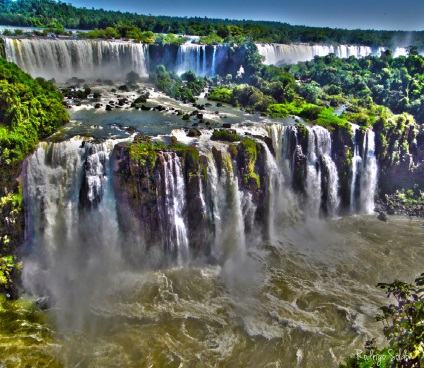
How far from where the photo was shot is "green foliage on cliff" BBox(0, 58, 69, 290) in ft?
62.9

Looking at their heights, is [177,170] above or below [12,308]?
above

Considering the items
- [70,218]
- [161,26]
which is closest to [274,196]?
[70,218]

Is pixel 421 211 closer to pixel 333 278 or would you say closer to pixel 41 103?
pixel 333 278

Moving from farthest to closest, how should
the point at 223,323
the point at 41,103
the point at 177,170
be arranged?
the point at 41,103 → the point at 177,170 → the point at 223,323

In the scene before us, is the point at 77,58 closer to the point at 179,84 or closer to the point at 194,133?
the point at 179,84

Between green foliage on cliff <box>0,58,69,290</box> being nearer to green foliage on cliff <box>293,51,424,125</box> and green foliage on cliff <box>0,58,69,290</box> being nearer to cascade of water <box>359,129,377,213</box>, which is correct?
cascade of water <box>359,129,377,213</box>

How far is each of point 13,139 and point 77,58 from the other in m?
26.1

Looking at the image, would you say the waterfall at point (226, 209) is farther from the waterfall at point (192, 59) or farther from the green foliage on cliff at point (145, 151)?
the waterfall at point (192, 59)

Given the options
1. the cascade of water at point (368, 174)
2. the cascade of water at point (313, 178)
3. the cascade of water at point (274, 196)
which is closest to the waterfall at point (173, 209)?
the cascade of water at point (274, 196)

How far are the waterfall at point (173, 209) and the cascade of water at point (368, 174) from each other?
16.7 meters

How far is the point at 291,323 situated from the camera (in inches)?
722

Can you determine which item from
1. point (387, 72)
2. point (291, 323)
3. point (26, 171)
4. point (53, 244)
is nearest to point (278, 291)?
point (291, 323)

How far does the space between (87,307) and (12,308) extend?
12.3 feet

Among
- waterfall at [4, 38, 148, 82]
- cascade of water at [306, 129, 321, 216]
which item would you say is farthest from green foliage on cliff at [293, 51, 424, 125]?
waterfall at [4, 38, 148, 82]
